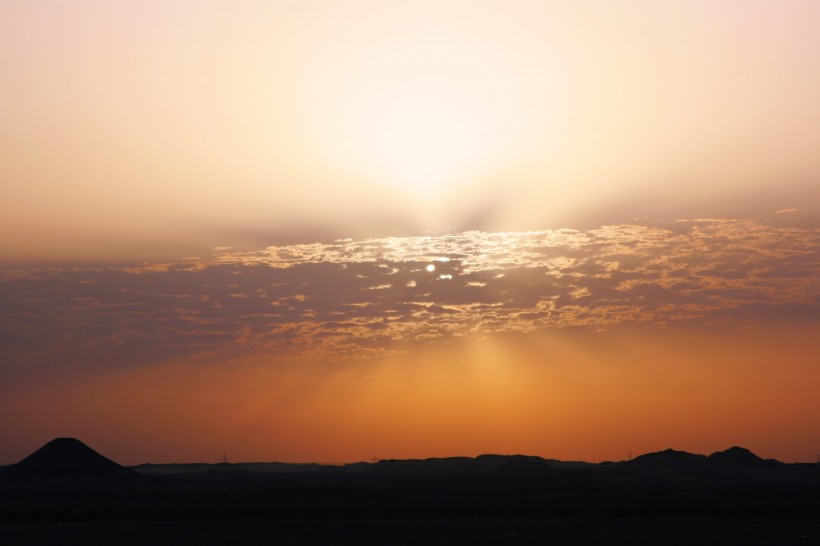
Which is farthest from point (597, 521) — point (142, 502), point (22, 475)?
point (22, 475)

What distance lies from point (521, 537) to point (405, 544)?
31.9 feet

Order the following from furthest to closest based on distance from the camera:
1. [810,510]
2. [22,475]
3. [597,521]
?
[22,475]
[810,510]
[597,521]

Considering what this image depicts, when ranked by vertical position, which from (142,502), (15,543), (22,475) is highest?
(22,475)

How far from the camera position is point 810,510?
10500cm

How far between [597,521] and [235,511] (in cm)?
3991

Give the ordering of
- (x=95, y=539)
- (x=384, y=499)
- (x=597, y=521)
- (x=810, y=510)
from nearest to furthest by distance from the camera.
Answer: (x=95, y=539) < (x=597, y=521) < (x=810, y=510) < (x=384, y=499)

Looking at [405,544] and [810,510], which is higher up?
[810,510]

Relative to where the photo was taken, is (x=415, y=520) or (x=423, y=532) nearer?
(x=423, y=532)

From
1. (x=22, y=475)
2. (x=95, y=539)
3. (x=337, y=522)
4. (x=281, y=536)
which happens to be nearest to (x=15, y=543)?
(x=95, y=539)

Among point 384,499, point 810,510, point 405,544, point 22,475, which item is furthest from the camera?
point 22,475

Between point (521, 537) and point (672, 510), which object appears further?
point (672, 510)

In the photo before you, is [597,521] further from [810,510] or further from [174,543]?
[174,543]

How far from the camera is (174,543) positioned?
7462 centimetres

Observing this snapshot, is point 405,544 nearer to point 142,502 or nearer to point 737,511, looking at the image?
point 737,511
